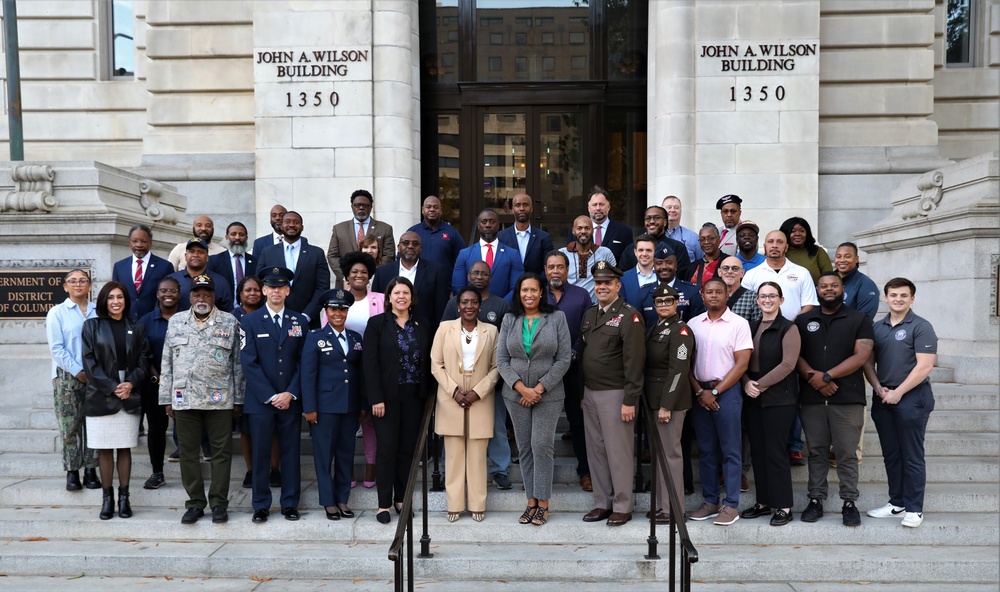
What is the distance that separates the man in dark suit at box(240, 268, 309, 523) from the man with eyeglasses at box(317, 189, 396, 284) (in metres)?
2.26


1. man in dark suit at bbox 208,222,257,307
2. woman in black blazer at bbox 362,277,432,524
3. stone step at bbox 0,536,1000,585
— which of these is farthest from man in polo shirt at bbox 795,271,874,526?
man in dark suit at bbox 208,222,257,307

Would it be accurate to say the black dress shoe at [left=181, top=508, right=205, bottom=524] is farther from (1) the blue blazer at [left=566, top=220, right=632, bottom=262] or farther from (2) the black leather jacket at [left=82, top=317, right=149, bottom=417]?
(1) the blue blazer at [left=566, top=220, right=632, bottom=262]

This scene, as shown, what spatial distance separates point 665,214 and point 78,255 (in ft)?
22.6

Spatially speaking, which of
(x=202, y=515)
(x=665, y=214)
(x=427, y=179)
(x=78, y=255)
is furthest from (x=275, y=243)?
(x=427, y=179)

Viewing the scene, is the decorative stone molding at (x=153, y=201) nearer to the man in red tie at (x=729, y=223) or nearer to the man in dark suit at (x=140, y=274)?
the man in dark suit at (x=140, y=274)

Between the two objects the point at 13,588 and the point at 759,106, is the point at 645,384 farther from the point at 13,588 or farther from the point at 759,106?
the point at 759,106

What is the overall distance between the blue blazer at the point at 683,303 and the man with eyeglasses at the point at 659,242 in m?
0.54

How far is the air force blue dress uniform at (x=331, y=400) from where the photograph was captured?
723 cm

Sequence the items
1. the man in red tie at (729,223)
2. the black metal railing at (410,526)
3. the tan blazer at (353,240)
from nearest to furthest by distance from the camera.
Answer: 1. the black metal railing at (410,526)
2. the man in red tie at (729,223)
3. the tan blazer at (353,240)

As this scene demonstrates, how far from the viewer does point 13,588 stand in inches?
251

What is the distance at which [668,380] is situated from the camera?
6988 mm

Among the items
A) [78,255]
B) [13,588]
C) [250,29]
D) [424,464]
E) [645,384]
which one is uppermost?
[250,29]

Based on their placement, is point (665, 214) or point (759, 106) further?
point (759, 106)

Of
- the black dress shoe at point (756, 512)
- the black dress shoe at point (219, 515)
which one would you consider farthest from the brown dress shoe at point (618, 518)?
the black dress shoe at point (219, 515)
